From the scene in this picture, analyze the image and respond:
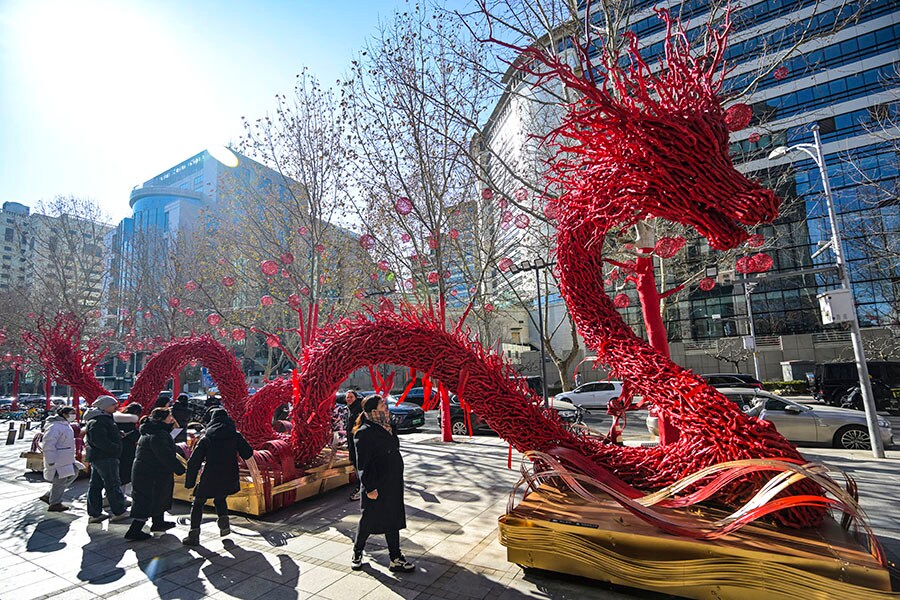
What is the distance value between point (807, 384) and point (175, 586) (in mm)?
30950

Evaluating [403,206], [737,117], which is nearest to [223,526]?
[737,117]

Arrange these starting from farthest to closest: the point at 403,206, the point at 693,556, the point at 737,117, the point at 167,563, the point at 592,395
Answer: the point at 592,395, the point at 403,206, the point at 167,563, the point at 737,117, the point at 693,556

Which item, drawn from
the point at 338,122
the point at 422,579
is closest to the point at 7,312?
the point at 338,122

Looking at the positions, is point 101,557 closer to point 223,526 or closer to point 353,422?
point 223,526

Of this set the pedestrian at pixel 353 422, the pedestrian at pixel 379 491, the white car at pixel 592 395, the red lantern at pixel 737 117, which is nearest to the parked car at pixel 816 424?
the pedestrian at pixel 353 422

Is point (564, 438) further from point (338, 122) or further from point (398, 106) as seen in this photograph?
point (338, 122)

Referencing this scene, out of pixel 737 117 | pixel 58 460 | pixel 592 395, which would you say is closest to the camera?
pixel 737 117

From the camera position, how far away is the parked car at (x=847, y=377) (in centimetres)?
1755

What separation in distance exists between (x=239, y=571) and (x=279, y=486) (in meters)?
1.72

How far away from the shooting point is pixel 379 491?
3824mm

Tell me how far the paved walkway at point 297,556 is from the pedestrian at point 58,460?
0.76 ft

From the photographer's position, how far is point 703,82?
321cm

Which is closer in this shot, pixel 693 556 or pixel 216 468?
pixel 693 556

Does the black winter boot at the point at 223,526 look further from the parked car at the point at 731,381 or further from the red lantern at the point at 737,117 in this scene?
the parked car at the point at 731,381
